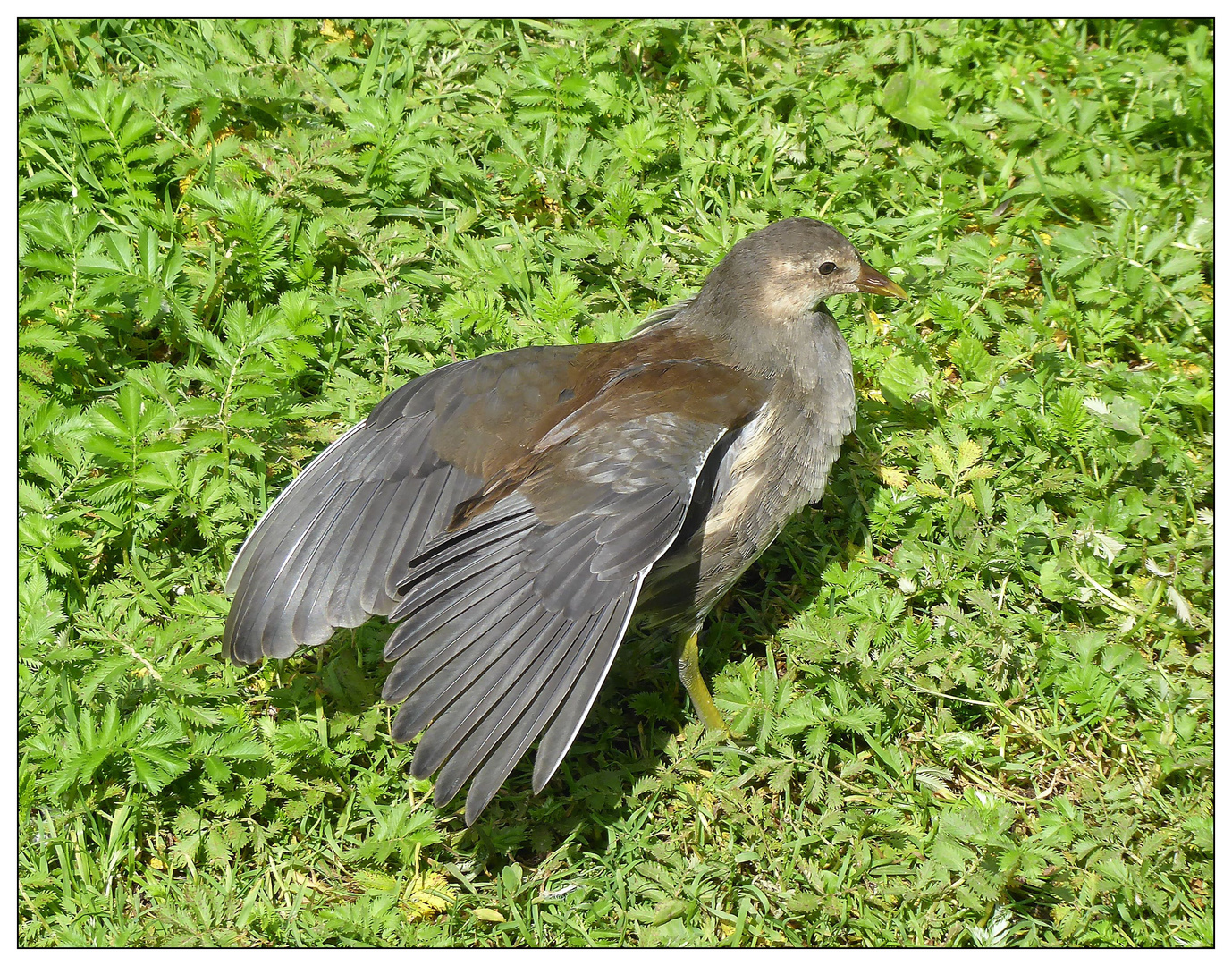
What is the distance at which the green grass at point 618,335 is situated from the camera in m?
3.64

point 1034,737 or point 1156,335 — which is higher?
point 1156,335

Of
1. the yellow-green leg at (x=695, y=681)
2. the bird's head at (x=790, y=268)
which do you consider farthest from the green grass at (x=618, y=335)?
the bird's head at (x=790, y=268)

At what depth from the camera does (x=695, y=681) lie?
4020mm

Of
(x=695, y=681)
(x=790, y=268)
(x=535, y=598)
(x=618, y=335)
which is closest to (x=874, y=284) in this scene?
(x=790, y=268)

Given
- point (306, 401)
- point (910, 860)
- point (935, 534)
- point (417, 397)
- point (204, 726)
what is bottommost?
point (910, 860)

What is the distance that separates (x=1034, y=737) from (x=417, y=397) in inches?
94.1

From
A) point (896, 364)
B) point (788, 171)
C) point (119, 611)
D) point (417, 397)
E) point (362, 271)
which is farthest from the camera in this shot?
point (788, 171)

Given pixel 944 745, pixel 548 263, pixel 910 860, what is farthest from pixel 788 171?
pixel 910 860

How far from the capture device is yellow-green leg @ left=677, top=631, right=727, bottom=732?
13.1 feet

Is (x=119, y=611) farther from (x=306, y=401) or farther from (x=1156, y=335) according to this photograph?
(x=1156, y=335)

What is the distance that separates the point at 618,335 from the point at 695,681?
1.46 meters

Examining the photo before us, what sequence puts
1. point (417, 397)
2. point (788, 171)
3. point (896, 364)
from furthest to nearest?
point (788, 171) < point (896, 364) < point (417, 397)

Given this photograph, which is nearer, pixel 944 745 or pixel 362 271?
pixel 944 745

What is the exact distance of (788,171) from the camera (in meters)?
5.33
